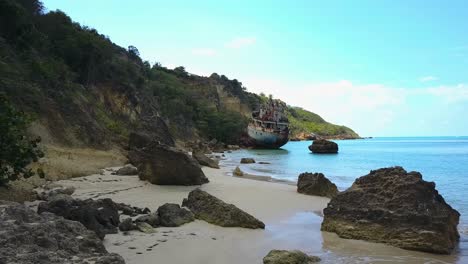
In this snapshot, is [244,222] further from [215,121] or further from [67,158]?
[215,121]

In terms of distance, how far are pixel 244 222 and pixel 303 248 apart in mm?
1490

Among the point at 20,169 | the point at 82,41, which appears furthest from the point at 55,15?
the point at 20,169

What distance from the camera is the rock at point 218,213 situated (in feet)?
27.4

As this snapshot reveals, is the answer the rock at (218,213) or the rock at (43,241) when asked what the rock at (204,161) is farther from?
the rock at (43,241)

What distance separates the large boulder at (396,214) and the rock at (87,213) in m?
4.23

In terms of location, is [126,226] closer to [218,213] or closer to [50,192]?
[218,213]

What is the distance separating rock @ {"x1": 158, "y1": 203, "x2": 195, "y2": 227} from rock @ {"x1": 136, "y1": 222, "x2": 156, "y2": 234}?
1.65 feet

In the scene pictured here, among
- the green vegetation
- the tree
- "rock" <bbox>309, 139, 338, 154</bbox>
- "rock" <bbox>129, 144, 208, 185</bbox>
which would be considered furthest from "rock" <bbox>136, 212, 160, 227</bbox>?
the green vegetation

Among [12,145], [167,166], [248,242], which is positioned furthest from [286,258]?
[167,166]

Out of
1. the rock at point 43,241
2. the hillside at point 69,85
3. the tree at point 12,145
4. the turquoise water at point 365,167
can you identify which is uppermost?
the hillside at point 69,85

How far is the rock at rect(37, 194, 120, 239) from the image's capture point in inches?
261

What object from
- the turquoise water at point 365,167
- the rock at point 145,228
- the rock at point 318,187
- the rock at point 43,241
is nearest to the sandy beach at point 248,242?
the rock at point 145,228

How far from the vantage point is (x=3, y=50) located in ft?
78.3

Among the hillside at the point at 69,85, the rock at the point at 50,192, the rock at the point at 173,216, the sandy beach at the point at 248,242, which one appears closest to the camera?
the sandy beach at the point at 248,242
